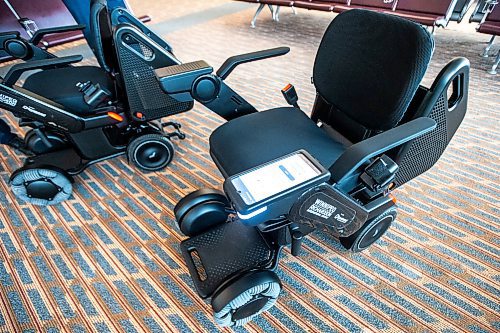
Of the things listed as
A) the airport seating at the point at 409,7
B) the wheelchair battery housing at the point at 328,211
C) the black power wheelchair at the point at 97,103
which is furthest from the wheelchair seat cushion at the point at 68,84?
the airport seating at the point at 409,7

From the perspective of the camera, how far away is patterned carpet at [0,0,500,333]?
1256 mm

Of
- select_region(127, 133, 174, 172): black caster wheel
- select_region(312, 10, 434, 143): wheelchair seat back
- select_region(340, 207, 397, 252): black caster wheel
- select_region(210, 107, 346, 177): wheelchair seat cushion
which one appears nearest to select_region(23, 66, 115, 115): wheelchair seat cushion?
select_region(127, 133, 174, 172): black caster wheel

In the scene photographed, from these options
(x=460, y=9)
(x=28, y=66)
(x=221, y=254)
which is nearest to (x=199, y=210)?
(x=221, y=254)

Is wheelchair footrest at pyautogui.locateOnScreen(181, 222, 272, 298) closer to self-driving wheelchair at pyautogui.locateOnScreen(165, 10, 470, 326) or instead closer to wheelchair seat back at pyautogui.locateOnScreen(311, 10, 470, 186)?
self-driving wheelchair at pyautogui.locateOnScreen(165, 10, 470, 326)

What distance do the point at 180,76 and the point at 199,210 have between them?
568 mm

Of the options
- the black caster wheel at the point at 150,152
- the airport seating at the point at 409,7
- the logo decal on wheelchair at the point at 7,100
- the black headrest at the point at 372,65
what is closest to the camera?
the black headrest at the point at 372,65

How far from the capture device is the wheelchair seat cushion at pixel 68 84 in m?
1.68

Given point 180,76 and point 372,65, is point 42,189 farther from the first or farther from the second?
point 372,65

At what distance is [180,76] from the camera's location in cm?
128

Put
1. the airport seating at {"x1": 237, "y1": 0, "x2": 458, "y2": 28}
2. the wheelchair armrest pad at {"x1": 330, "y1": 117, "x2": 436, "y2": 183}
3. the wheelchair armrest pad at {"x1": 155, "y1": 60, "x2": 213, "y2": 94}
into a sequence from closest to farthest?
1. the wheelchair armrest pad at {"x1": 330, "y1": 117, "x2": 436, "y2": 183}
2. the wheelchair armrest pad at {"x1": 155, "y1": 60, "x2": 213, "y2": 94}
3. the airport seating at {"x1": 237, "y1": 0, "x2": 458, "y2": 28}

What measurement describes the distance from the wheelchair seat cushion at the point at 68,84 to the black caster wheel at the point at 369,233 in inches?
59.8

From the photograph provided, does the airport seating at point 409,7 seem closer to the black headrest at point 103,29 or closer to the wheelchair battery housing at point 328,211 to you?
the black headrest at point 103,29

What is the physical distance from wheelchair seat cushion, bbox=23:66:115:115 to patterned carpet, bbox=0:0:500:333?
483 millimetres

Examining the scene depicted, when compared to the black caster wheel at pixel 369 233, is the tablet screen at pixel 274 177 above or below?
above
